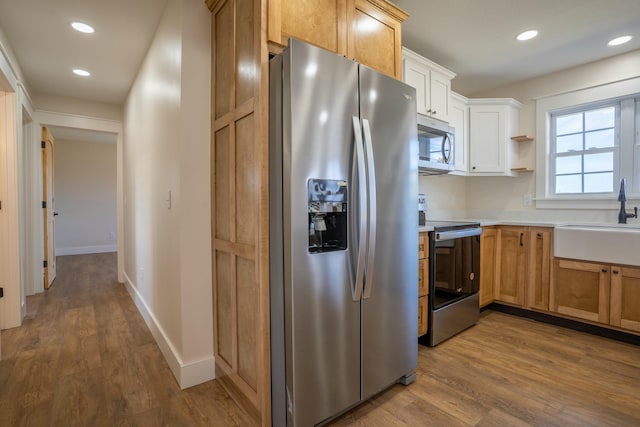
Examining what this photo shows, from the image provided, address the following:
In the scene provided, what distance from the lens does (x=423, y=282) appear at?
241cm

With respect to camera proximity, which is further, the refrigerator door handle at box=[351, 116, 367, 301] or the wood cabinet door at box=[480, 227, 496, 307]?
the wood cabinet door at box=[480, 227, 496, 307]

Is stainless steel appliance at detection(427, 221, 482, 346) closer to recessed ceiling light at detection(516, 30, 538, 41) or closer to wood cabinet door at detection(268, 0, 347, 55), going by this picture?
Answer: wood cabinet door at detection(268, 0, 347, 55)

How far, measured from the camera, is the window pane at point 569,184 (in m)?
3.39

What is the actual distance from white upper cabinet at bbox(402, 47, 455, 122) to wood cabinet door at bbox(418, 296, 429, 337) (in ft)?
5.28

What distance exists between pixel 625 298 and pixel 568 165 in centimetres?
153

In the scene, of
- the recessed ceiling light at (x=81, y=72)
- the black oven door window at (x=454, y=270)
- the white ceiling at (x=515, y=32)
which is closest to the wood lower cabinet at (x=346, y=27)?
the white ceiling at (x=515, y=32)

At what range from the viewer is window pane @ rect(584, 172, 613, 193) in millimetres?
3176

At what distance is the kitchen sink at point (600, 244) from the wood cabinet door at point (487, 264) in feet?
1.73

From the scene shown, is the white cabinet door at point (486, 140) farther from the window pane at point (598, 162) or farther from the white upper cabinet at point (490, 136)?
the window pane at point (598, 162)

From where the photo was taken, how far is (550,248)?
298 cm

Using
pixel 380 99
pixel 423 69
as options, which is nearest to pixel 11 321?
pixel 380 99

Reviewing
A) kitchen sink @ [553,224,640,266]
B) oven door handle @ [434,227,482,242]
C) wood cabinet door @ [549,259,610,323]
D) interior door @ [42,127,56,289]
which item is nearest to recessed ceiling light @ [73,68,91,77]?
interior door @ [42,127,56,289]

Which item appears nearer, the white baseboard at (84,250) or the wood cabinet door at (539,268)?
the wood cabinet door at (539,268)

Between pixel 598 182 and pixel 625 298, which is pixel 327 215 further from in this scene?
pixel 598 182
